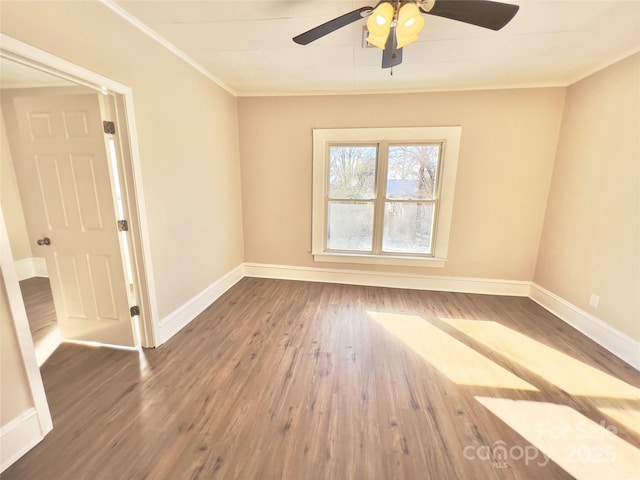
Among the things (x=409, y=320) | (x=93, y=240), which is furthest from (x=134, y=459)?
(x=409, y=320)

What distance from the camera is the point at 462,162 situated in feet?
10.8

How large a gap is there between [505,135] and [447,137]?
0.66 m

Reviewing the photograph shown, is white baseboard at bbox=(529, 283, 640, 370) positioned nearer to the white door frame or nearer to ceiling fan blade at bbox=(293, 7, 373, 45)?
ceiling fan blade at bbox=(293, 7, 373, 45)

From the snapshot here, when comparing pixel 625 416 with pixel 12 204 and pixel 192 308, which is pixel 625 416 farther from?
pixel 12 204

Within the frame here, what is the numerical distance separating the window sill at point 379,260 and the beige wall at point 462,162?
94 mm

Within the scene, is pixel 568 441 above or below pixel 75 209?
below

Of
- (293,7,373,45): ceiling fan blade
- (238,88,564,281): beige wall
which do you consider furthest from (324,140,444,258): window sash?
(293,7,373,45): ceiling fan blade

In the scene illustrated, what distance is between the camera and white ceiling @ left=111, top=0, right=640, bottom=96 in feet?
5.78

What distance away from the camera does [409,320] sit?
9.27ft

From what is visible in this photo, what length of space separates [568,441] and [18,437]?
9.89 feet

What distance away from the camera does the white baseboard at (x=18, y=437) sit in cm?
131

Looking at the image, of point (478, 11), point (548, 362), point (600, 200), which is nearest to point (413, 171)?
point (600, 200)

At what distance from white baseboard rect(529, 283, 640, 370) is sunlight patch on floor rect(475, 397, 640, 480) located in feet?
3.31

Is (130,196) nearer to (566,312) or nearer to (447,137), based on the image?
(447,137)
